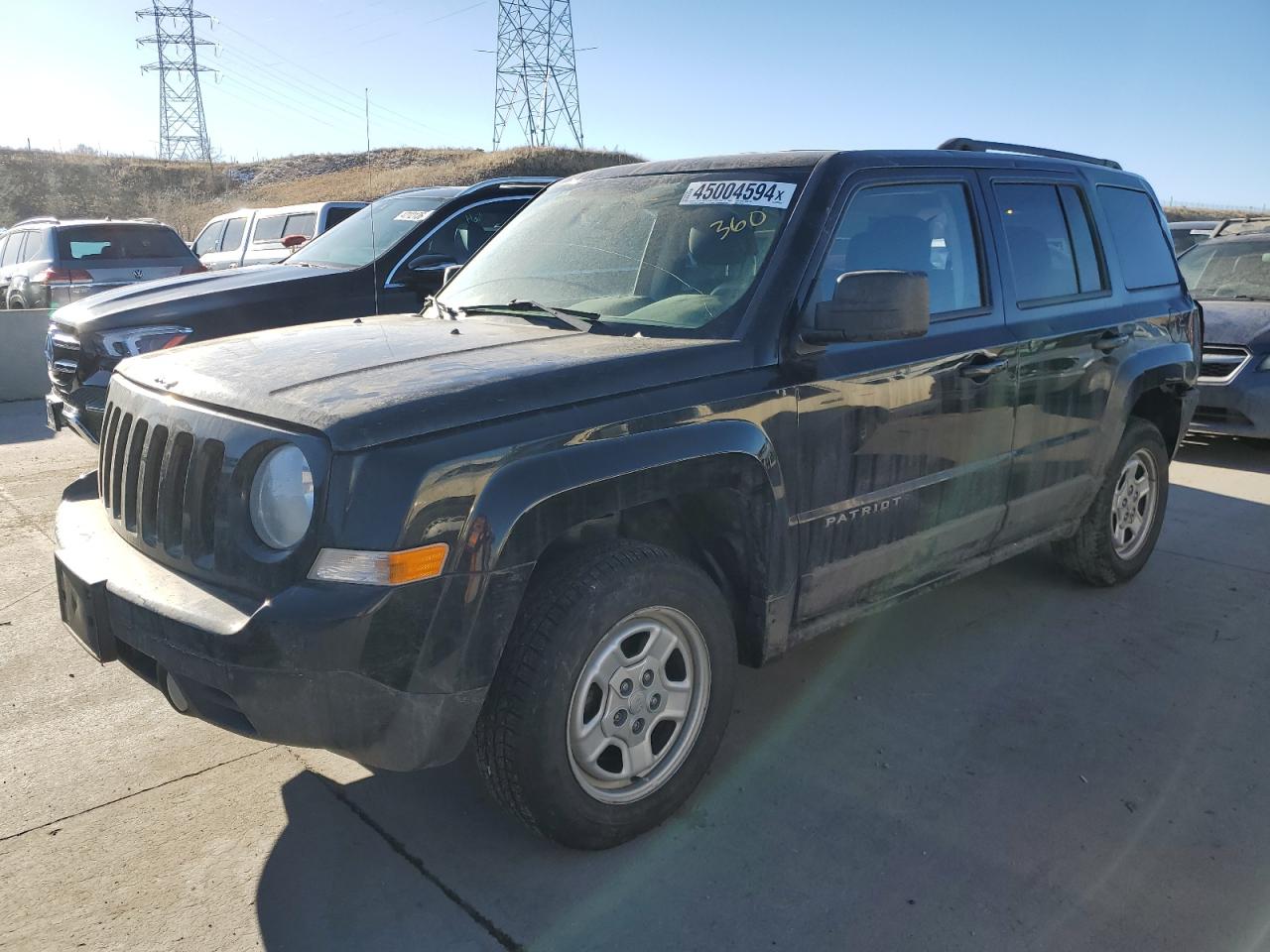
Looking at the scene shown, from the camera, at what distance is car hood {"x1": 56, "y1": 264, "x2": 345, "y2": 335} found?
6199 mm

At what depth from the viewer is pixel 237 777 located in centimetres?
332

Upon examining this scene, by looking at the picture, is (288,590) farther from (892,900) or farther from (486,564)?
(892,900)

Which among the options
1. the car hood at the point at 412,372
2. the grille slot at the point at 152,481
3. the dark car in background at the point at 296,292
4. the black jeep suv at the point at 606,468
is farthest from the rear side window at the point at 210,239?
the grille slot at the point at 152,481

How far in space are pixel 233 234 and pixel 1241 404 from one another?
13.5 m

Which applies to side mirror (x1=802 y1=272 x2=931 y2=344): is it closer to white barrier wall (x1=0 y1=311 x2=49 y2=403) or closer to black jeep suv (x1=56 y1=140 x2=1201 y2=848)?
black jeep suv (x1=56 y1=140 x2=1201 y2=848)

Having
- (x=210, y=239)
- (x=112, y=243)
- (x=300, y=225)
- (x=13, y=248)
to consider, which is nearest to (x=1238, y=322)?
(x=300, y=225)

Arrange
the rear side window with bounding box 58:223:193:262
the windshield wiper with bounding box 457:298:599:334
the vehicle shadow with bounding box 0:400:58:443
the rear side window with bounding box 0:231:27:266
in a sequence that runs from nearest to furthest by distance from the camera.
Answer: the windshield wiper with bounding box 457:298:599:334 → the vehicle shadow with bounding box 0:400:58:443 → the rear side window with bounding box 58:223:193:262 → the rear side window with bounding box 0:231:27:266

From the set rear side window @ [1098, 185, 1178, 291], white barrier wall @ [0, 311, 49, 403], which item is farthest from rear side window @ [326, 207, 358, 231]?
rear side window @ [1098, 185, 1178, 291]

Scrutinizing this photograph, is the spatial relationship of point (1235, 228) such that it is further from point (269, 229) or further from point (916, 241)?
point (269, 229)

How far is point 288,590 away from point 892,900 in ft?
5.70

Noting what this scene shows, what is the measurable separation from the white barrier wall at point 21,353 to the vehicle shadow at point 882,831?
31.9ft

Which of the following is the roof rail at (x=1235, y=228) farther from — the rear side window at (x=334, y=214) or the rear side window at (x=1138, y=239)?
the rear side window at (x=334, y=214)

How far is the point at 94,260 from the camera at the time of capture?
1253cm

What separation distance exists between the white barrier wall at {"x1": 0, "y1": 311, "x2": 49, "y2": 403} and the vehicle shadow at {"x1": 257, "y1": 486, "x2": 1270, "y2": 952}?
9.71 metres
